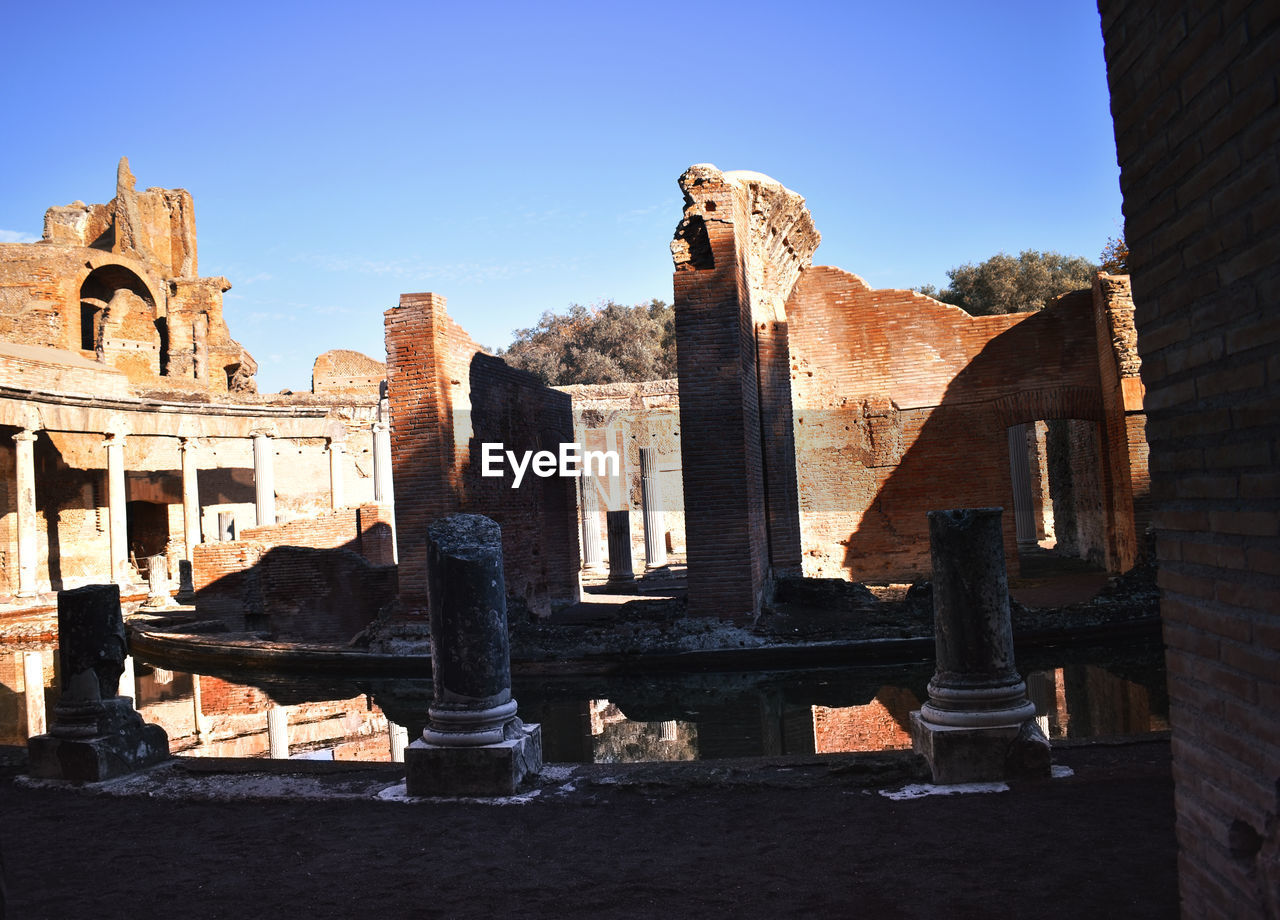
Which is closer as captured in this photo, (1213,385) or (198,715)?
(1213,385)

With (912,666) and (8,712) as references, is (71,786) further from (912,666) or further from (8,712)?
(912,666)

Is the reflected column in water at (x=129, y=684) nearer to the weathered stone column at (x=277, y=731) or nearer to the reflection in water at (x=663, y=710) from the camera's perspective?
the reflection in water at (x=663, y=710)

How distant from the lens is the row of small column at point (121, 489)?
1989 centimetres

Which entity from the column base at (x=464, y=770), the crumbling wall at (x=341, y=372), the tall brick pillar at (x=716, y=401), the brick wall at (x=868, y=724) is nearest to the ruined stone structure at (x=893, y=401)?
the tall brick pillar at (x=716, y=401)

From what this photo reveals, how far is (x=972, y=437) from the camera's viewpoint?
49.5 ft

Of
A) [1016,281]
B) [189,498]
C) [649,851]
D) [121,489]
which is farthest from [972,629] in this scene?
[1016,281]

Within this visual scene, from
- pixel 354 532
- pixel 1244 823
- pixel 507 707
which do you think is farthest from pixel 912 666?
pixel 354 532

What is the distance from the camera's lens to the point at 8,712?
1062 centimetres

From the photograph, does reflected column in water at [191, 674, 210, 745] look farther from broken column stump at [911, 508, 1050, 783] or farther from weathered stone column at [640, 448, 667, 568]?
weathered stone column at [640, 448, 667, 568]

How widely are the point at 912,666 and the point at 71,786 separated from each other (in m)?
7.64

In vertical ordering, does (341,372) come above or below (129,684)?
above

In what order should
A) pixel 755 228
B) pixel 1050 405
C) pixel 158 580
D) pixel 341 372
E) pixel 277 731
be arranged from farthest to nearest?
pixel 341 372, pixel 158 580, pixel 1050 405, pixel 755 228, pixel 277 731

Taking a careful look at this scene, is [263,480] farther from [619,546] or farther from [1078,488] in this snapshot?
[1078,488]

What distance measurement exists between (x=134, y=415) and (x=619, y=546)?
13.5 meters
